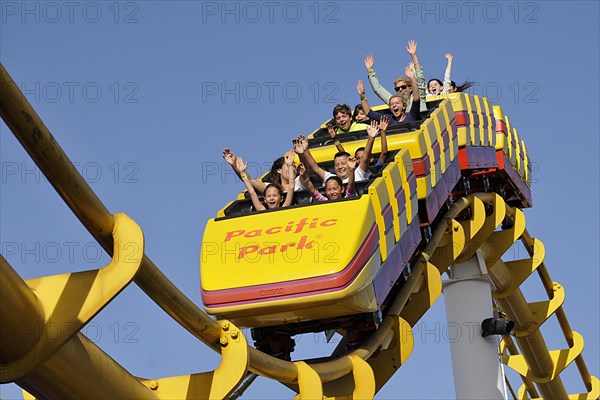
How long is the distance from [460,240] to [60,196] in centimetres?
495

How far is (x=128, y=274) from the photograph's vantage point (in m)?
2.91

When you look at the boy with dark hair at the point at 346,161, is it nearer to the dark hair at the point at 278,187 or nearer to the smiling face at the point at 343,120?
the dark hair at the point at 278,187

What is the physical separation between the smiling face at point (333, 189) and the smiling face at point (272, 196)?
0.30 meters

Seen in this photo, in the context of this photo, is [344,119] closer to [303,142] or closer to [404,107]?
[404,107]

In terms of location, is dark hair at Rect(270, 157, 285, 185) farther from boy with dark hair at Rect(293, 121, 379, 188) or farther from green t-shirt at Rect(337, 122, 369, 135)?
green t-shirt at Rect(337, 122, 369, 135)

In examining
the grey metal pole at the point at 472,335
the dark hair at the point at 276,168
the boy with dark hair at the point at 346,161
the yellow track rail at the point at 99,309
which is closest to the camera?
the yellow track rail at the point at 99,309

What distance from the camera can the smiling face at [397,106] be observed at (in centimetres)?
744

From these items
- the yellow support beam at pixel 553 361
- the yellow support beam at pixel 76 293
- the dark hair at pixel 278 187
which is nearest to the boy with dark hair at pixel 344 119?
the dark hair at pixel 278 187

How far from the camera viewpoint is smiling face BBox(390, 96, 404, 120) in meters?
7.44

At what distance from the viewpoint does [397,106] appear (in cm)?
745

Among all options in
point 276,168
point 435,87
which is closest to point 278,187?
point 276,168

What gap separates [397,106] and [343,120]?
0.50 metres

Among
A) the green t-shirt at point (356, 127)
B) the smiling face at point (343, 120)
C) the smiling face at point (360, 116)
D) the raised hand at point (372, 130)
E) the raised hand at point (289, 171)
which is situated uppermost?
the raised hand at point (372, 130)

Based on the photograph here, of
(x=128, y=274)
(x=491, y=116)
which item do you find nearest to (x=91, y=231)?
(x=128, y=274)
